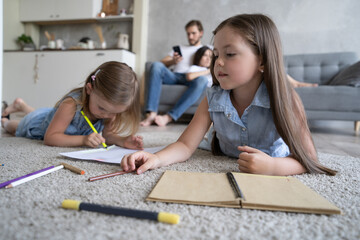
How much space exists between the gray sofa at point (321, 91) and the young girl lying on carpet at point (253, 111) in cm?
138

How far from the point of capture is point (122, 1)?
316cm

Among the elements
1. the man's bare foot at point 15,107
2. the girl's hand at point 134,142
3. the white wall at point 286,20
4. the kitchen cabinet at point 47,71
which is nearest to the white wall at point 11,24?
the kitchen cabinet at point 47,71

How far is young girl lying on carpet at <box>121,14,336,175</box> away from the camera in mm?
640

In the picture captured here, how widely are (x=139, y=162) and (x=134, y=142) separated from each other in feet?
0.90

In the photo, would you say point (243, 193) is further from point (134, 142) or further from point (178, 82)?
point (178, 82)

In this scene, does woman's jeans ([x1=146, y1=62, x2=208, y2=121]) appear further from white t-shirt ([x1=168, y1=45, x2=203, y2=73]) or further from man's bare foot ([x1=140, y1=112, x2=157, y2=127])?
white t-shirt ([x1=168, y1=45, x2=203, y2=73])

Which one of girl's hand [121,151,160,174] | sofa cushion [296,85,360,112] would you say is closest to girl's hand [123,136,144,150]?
girl's hand [121,151,160,174]

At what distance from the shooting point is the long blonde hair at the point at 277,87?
0.67 m

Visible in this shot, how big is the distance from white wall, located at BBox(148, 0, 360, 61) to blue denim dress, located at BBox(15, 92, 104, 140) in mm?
2109

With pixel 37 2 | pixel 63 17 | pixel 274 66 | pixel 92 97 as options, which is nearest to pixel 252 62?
pixel 274 66

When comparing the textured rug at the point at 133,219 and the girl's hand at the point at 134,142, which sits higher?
the textured rug at the point at 133,219

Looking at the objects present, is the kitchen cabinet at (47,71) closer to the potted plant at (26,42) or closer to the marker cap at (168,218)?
the potted plant at (26,42)

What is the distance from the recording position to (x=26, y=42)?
10.8 ft

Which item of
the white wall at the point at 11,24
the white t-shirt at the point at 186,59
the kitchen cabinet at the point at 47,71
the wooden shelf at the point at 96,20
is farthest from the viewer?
the white wall at the point at 11,24
